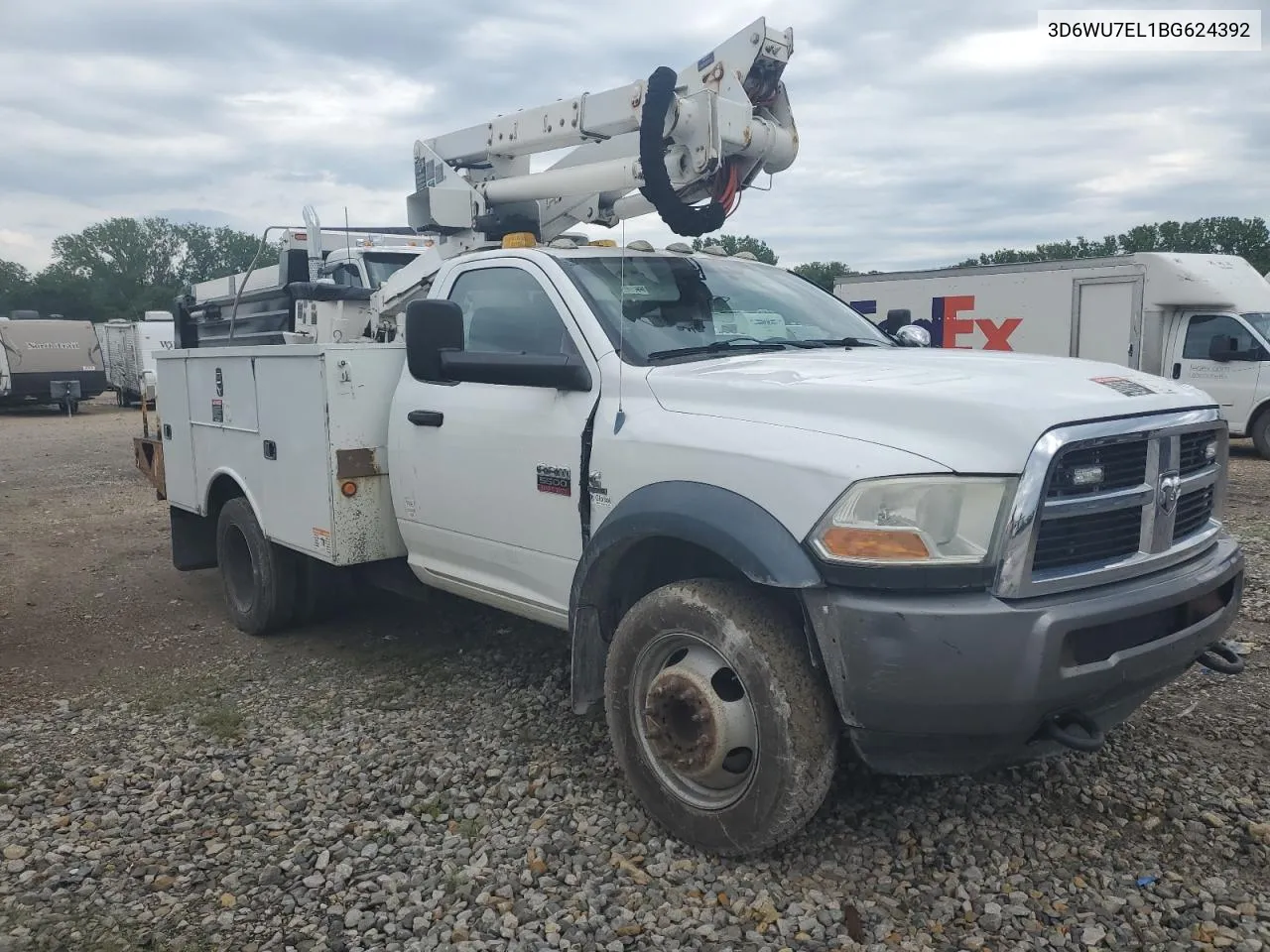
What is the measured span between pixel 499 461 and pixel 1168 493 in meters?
2.34

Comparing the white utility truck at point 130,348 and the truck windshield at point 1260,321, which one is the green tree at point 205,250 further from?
the truck windshield at point 1260,321

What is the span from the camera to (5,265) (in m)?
76.4

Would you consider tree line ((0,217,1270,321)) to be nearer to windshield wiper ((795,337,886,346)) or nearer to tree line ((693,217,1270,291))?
tree line ((693,217,1270,291))

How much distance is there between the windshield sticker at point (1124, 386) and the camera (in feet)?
10.1

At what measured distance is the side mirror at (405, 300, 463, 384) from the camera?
3.77 metres

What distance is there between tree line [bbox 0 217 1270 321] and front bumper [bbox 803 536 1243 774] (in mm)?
45671

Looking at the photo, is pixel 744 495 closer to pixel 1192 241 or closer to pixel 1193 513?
pixel 1193 513

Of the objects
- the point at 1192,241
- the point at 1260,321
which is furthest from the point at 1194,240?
the point at 1260,321

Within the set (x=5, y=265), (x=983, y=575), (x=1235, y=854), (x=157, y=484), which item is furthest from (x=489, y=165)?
(x=5, y=265)

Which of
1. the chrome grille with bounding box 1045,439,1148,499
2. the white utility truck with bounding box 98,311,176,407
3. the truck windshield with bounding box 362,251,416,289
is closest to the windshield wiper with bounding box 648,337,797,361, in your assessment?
the chrome grille with bounding box 1045,439,1148,499

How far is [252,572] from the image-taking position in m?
5.77

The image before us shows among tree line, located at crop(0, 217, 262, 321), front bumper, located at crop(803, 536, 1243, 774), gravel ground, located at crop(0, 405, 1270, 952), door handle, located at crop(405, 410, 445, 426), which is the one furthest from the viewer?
tree line, located at crop(0, 217, 262, 321)

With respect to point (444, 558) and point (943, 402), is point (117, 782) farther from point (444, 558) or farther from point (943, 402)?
point (943, 402)

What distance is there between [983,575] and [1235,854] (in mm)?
1354
